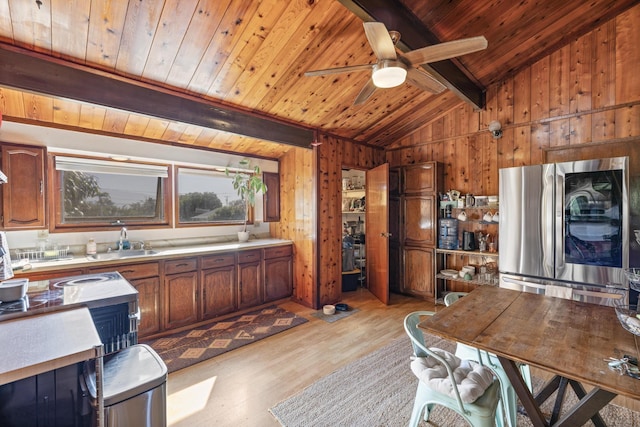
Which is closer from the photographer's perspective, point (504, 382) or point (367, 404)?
point (504, 382)

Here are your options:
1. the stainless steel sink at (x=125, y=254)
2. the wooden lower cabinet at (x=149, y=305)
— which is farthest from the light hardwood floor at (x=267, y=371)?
the stainless steel sink at (x=125, y=254)

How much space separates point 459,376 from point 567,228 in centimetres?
218

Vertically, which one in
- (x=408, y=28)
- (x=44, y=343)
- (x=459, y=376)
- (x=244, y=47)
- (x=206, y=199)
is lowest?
(x=459, y=376)

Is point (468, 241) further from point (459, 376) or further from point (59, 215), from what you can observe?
point (59, 215)

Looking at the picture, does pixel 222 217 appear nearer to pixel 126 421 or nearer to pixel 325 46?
pixel 325 46

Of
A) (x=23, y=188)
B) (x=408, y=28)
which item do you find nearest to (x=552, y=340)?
(x=408, y=28)

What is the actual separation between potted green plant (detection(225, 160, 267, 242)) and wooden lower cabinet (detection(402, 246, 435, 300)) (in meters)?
2.46

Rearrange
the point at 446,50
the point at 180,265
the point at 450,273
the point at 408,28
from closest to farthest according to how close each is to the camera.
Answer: the point at 446,50
the point at 408,28
the point at 180,265
the point at 450,273

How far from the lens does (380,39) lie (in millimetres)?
1720

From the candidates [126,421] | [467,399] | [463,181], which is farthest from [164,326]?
[463,181]

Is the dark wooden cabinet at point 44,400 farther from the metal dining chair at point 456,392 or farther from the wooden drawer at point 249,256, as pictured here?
the wooden drawer at point 249,256

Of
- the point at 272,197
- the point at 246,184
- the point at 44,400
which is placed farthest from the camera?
the point at 272,197

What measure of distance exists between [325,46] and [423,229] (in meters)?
2.89

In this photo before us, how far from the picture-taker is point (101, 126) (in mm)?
3074
